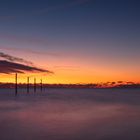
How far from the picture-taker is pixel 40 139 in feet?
64.1

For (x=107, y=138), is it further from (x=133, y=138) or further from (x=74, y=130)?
(x=74, y=130)

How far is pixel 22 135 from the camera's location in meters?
21.2

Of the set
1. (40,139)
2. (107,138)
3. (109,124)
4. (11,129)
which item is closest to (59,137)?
(40,139)

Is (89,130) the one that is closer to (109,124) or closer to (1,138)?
(109,124)

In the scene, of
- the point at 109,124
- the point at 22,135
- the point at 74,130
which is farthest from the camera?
the point at 109,124

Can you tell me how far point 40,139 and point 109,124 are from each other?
9.32 meters

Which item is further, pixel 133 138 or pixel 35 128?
pixel 35 128

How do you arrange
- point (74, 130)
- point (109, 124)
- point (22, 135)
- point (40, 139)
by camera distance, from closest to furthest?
point (40, 139) → point (22, 135) → point (74, 130) → point (109, 124)

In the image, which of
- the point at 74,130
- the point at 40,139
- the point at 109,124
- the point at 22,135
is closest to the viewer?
the point at 40,139

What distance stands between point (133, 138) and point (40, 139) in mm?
6518

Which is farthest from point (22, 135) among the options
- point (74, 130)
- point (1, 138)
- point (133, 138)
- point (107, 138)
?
point (133, 138)

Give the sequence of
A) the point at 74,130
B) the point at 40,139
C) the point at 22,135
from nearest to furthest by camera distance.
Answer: the point at 40,139, the point at 22,135, the point at 74,130

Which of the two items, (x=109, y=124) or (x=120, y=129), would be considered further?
(x=109, y=124)

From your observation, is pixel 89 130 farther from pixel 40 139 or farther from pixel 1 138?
pixel 1 138
